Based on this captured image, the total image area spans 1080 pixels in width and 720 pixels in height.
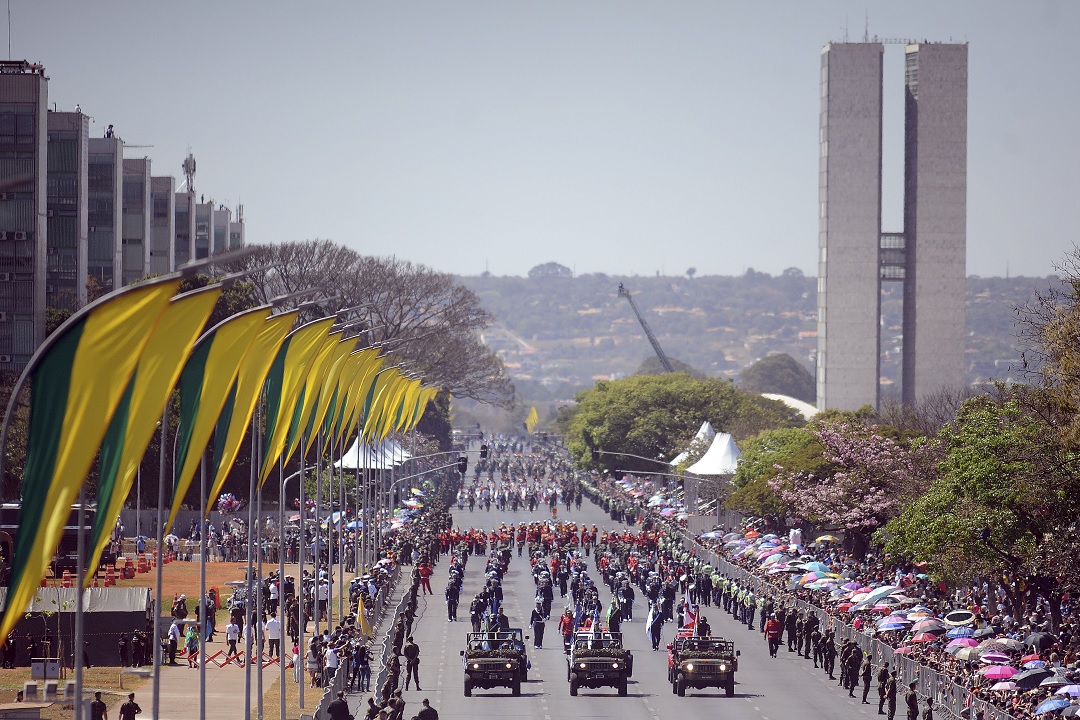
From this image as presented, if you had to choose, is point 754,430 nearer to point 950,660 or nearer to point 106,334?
point 950,660

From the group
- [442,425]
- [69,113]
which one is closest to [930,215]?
[442,425]

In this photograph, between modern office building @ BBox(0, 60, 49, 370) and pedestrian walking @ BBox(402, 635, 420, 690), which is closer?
pedestrian walking @ BBox(402, 635, 420, 690)

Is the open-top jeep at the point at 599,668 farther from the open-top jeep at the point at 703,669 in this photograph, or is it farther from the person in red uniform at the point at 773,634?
the person in red uniform at the point at 773,634

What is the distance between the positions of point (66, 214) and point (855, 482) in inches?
1720

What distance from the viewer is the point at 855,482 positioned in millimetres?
65500

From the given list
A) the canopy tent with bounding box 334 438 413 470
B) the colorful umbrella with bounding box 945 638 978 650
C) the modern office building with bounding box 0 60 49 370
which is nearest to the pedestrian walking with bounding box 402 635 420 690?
→ the colorful umbrella with bounding box 945 638 978 650

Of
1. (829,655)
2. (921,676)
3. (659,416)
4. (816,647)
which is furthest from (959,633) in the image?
(659,416)

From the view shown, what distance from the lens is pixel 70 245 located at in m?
89.2

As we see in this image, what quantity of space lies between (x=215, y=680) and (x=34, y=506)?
23.7 metres

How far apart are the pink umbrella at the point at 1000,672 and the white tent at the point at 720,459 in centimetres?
5239

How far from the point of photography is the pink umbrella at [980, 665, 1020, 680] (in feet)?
116

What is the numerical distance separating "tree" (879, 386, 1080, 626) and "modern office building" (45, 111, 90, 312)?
5360 centimetres

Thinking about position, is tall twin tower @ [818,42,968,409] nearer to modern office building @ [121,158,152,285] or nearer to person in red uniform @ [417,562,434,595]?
modern office building @ [121,158,152,285]

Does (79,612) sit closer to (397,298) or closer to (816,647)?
(816,647)
